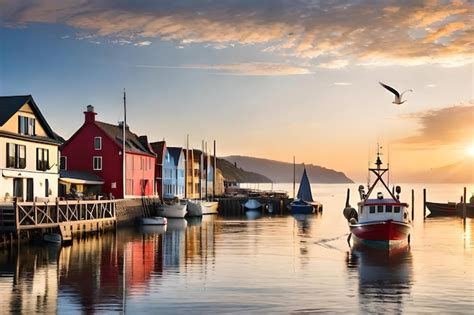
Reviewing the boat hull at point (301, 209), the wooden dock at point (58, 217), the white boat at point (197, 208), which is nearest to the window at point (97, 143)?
the wooden dock at point (58, 217)

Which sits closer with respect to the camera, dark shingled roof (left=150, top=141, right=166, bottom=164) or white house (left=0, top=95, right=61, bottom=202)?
white house (left=0, top=95, right=61, bottom=202)

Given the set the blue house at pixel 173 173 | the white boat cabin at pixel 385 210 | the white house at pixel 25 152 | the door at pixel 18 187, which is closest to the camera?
Result: the white boat cabin at pixel 385 210

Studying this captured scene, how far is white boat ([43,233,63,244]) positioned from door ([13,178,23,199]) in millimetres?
6463

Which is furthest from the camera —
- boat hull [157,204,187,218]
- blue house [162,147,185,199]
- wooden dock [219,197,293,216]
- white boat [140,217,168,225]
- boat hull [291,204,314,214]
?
wooden dock [219,197,293,216]

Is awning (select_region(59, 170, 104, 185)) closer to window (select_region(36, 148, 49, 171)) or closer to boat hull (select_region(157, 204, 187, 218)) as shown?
window (select_region(36, 148, 49, 171))

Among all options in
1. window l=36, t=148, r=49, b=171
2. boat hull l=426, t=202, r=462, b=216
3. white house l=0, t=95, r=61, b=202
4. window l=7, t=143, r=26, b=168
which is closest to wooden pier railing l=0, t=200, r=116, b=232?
white house l=0, t=95, r=61, b=202

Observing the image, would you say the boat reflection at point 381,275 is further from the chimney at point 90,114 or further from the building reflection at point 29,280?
the chimney at point 90,114

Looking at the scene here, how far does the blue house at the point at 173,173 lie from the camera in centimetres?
10703

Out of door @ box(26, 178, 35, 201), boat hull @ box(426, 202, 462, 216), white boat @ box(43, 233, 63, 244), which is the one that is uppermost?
door @ box(26, 178, 35, 201)

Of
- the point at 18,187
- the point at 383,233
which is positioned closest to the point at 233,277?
the point at 383,233

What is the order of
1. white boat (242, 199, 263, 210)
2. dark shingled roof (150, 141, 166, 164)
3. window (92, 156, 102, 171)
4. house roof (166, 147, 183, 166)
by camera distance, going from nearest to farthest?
window (92, 156, 102, 171)
dark shingled roof (150, 141, 166, 164)
house roof (166, 147, 183, 166)
white boat (242, 199, 263, 210)

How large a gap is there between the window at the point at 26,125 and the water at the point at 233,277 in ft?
36.0

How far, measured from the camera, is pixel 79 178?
3009 inches

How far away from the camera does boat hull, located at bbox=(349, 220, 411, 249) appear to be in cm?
5078
